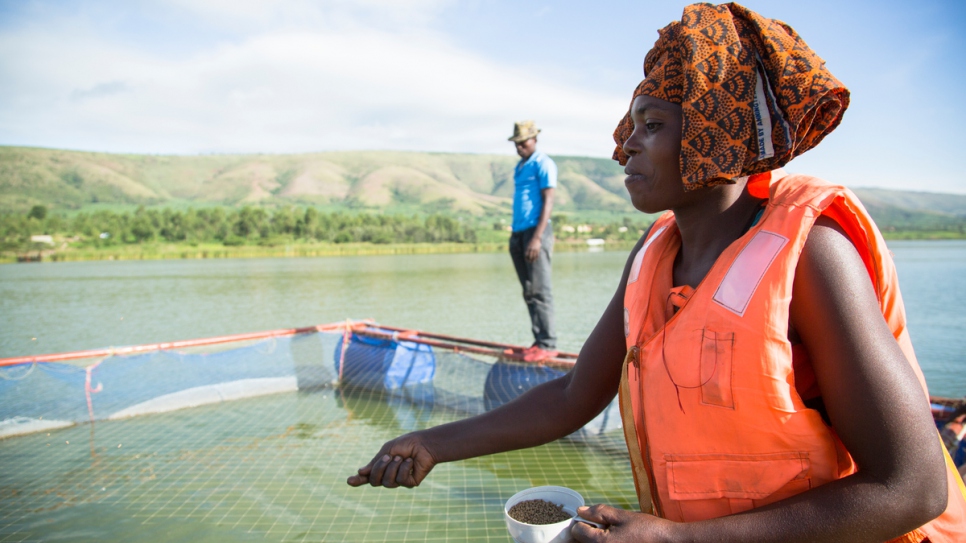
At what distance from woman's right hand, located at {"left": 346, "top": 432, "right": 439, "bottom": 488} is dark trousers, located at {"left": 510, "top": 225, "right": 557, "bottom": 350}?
385cm

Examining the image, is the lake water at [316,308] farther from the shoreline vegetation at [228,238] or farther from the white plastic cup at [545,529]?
the shoreline vegetation at [228,238]

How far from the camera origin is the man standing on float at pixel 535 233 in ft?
18.1

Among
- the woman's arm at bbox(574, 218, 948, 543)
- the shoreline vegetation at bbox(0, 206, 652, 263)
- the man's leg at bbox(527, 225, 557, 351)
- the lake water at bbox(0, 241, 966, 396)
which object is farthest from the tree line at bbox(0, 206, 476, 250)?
the woman's arm at bbox(574, 218, 948, 543)

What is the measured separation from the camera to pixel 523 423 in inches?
64.5

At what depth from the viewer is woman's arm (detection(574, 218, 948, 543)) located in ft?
3.24

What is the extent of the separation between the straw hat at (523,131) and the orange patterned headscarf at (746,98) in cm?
476

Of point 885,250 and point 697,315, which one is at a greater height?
point 885,250

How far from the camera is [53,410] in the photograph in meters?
5.02

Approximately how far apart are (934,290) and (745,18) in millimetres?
24044

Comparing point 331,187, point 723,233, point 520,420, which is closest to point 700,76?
point 723,233

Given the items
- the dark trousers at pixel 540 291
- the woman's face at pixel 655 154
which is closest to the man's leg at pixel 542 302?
the dark trousers at pixel 540 291

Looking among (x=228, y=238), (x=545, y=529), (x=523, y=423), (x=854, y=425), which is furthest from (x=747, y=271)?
(x=228, y=238)

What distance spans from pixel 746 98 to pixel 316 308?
47.5 feet

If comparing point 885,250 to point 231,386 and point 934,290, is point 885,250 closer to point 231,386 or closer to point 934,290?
point 231,386
